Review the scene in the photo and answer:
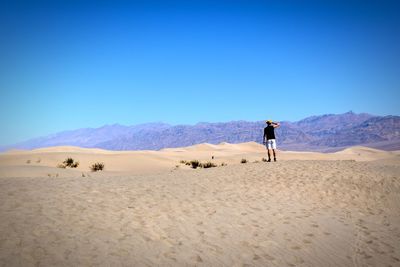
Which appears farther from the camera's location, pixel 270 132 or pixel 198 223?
pixel 270 132

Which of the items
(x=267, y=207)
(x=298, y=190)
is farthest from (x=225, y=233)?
(x=298, y=190)

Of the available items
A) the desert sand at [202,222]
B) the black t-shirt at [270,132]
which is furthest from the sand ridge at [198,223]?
the black t-shirt at [270,132]

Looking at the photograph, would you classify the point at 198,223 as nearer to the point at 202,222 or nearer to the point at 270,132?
the point at 202,222

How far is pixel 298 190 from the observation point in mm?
10445

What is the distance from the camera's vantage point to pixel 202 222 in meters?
7.08

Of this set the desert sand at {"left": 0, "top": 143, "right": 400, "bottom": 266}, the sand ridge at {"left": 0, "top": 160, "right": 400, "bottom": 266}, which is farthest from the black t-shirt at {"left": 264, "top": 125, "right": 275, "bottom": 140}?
the sand ridge at {"left": 0, "top": 160, "right": 400, "bottom": 266}

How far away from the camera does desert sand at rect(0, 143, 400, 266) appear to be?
5.39 meters

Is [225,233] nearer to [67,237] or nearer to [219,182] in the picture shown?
[67,237]

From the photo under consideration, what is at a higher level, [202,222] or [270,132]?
[270,132]

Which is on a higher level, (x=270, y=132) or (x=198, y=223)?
(x=270, y=132)

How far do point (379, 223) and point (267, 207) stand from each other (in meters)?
2.71

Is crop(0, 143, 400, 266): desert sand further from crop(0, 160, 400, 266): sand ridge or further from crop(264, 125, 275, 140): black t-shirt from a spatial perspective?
crop(264, 125, 275, 140): black t-shirt

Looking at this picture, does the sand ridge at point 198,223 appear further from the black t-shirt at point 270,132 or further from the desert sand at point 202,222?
the black t-shirt at point 270,132

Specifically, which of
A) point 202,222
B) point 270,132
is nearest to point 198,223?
point 202,222
